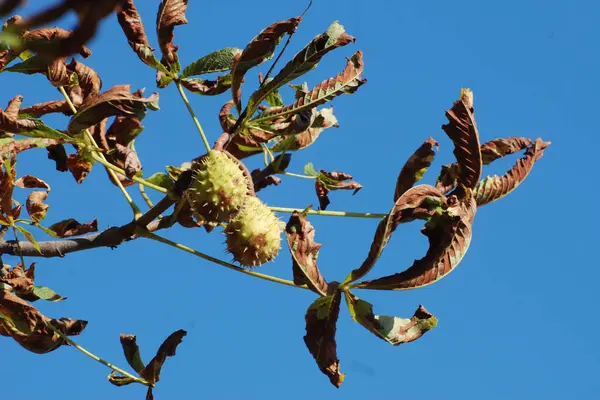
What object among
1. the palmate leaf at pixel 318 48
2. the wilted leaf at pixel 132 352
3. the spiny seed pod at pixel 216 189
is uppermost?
the palmate leaf at pixel 318 48

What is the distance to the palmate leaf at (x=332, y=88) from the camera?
1.97 m

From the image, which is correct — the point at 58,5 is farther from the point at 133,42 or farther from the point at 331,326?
the point at 133,42

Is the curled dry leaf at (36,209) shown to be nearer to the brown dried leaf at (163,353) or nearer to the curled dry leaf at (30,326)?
the curled dry leaf at (30,326)

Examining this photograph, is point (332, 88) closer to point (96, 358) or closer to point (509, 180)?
point (509, 180)

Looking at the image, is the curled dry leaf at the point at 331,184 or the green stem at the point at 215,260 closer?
the green stem at the point at 215,260

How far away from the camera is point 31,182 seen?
227 centimetres

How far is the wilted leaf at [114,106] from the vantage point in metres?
1.86

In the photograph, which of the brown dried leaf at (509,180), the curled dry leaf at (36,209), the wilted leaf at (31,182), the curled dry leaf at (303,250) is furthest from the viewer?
the wilted leaf at (31,182)

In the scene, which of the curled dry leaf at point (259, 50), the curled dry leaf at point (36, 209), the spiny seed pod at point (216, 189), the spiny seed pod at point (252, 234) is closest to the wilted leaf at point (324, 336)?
the spiny seed pod at point (252, 234)

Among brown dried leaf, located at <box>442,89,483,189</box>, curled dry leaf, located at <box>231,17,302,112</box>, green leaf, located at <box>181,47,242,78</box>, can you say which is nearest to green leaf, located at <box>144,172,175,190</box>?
curled dry leaf, located at <box>231,17,302,112</box>

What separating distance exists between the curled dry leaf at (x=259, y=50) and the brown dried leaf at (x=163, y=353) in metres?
0.70

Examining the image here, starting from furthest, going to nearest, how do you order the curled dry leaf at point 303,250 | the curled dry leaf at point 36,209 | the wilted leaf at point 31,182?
1. the wilted leaf at point 31,182
2. the curled dry leaf at point 36,209
3. the curled dry leaf at point 303,250

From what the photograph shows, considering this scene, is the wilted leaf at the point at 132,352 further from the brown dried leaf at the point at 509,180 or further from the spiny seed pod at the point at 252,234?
the brown dried leaf at the point at 509,180

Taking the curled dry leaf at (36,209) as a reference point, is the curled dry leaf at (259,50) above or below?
above
